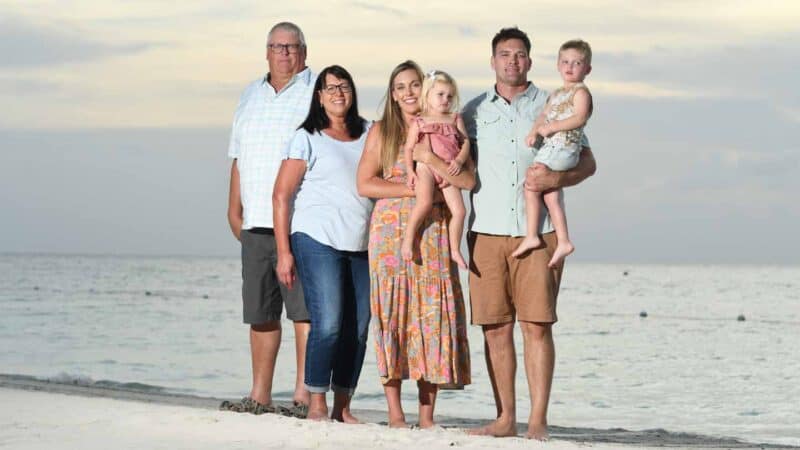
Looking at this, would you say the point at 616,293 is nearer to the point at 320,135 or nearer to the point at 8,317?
the point at 8,317

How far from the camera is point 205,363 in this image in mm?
16359

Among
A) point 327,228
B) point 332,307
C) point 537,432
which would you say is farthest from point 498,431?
point 327,228

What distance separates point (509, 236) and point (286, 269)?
3.93 ft

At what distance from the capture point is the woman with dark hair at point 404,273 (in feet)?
19.9

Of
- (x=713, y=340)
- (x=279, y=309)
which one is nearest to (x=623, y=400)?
(x=279, y=309)

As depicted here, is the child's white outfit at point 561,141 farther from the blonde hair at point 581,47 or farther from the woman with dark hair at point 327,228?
the woman with dark hair at point 327,228

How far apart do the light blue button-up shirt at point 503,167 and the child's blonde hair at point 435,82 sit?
306 millimetres

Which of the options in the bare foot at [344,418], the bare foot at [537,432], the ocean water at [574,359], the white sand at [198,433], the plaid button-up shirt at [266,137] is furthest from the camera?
the ocean water at [574,359]

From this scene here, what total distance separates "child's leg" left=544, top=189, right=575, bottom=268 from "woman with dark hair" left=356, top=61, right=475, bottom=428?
1.32ft

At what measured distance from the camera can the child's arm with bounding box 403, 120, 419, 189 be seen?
5.96 meters

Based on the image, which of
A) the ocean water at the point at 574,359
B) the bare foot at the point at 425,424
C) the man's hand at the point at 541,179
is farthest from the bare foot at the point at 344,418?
the ocean water at the point at 574,359

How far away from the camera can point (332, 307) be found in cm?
628

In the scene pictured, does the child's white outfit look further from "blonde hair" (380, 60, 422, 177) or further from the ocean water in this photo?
the ocean water

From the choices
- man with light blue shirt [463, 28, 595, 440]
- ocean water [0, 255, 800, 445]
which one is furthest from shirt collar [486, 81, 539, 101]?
ocean water [0, 255, 800, 445]
